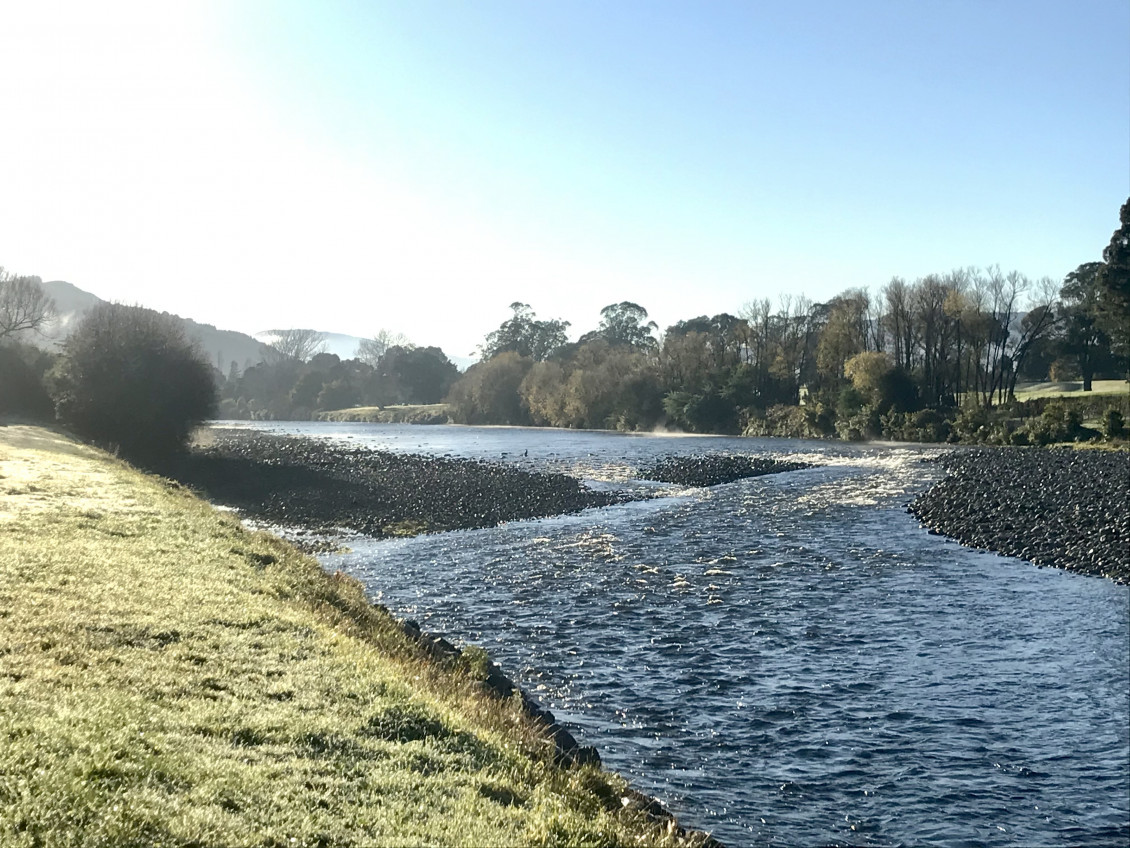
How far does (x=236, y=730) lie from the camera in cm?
799

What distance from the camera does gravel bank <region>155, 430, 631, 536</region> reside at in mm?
35625

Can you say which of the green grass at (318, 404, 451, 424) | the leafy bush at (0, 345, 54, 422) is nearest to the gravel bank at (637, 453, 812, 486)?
the leafy bush at (0, 345, 54, 422)

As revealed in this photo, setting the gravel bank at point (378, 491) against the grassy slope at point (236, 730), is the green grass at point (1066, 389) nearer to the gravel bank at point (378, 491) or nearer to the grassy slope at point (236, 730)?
the gravel bank at point (378, 491)

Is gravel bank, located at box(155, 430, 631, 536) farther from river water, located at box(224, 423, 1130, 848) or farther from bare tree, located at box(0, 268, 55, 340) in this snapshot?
bare tree, located at box(0, 268, 55, 340)

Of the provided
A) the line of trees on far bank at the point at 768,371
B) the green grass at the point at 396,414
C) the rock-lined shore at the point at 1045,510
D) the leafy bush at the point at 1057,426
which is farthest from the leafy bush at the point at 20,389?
the green grass at the point at 396,414

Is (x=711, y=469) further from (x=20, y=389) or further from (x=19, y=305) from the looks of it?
(x=19, y=305)

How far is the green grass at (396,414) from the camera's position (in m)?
172

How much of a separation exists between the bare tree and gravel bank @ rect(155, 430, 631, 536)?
25837 millimetres

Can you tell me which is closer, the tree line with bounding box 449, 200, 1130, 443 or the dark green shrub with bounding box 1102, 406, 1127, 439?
the dark green shrub with bounding box 1102, 406, 1127, 439

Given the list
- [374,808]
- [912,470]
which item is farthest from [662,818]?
[912,470]

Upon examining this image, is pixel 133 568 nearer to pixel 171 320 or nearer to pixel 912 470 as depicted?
pixel 912 470

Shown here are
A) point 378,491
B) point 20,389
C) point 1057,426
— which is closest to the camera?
point 378,491

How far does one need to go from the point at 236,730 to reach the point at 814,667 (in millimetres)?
10870

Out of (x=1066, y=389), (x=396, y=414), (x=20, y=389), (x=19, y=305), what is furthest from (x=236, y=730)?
(x=396, y=414)
